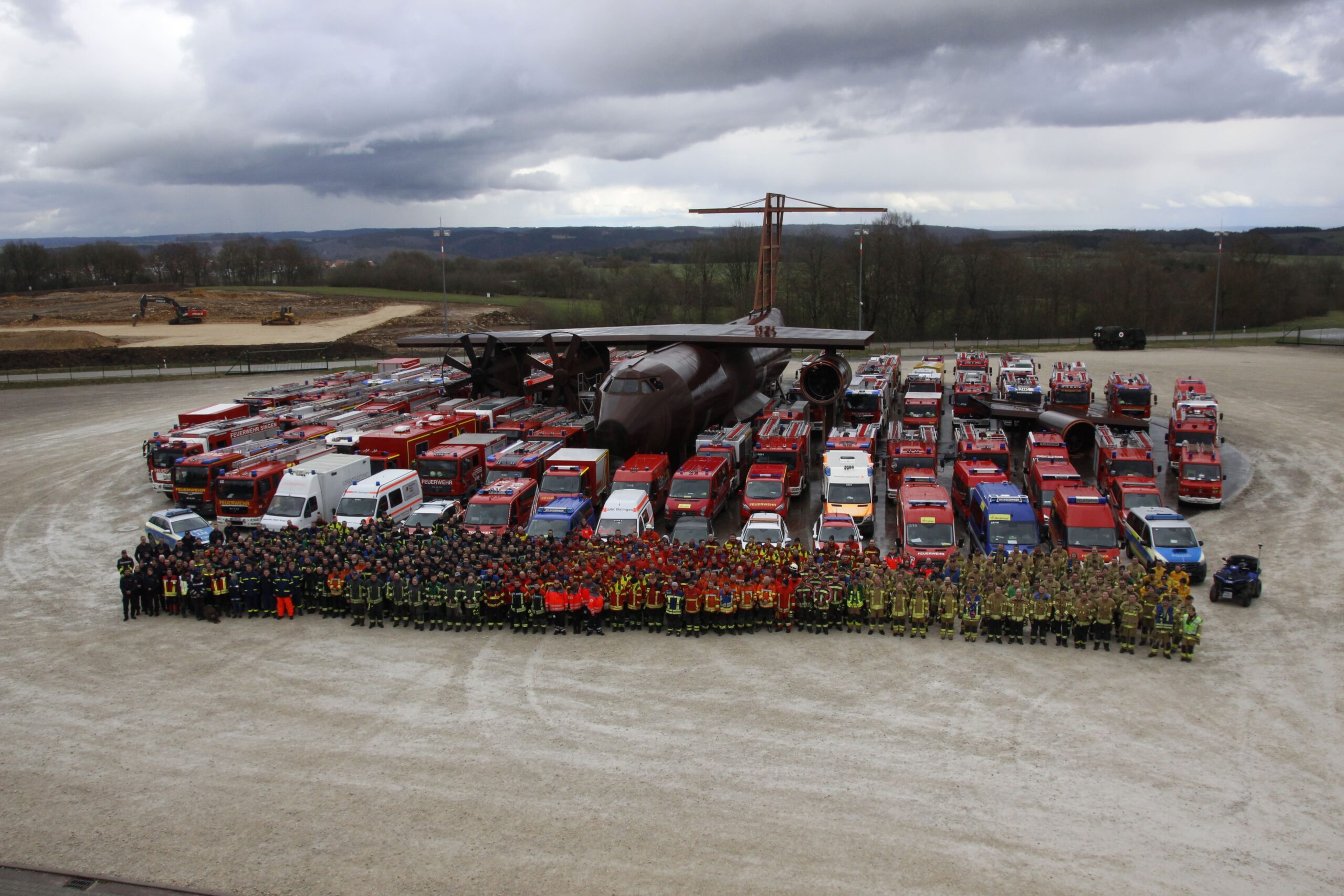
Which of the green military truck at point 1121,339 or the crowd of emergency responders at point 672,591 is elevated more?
the green military truck at point 1121,339

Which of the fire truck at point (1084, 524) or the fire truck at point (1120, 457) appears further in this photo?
the fire truck at point (1120, 457)

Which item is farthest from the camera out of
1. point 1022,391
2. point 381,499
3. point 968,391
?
point 968,391

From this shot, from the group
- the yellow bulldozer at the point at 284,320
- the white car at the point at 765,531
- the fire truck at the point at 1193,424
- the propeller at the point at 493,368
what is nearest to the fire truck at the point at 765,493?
the white car at the point at 765,531

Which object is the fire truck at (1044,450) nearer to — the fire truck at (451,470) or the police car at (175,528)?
the fire truck at (451,470)

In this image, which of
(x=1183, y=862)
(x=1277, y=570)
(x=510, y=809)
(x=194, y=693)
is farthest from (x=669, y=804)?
(x=1277, y=570)

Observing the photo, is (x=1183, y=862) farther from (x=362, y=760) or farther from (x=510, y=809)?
(x=362, y=760)

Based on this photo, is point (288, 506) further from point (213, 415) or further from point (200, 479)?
point (213, 415)

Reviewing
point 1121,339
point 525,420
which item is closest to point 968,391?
point 525,420
